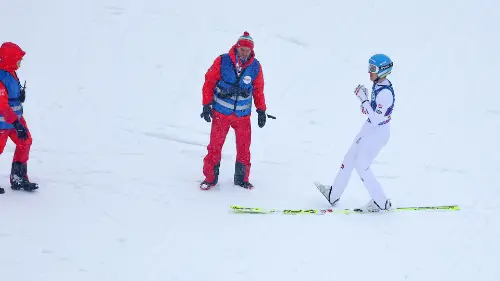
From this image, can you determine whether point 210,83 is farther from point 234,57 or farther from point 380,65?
point 380,65

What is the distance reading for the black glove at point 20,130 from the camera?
7.19m

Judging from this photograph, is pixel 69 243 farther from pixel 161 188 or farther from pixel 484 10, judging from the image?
pixel 484 10

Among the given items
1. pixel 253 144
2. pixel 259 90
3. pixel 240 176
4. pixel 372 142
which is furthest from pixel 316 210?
pixel 253 144

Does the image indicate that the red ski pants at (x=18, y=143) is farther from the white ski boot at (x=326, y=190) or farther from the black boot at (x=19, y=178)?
the white ski boot at (x=326, y=190)

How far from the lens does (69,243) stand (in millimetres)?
6445

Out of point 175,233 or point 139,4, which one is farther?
point 139,4

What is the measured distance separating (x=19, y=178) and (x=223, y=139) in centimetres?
267

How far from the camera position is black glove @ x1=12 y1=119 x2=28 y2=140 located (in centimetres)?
719

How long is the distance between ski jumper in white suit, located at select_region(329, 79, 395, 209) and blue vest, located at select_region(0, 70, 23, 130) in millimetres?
4127

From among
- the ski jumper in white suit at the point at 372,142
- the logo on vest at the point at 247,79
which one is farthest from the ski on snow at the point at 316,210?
the logo on vest at the point at 247,79

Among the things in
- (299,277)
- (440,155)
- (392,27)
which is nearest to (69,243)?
(299,277)

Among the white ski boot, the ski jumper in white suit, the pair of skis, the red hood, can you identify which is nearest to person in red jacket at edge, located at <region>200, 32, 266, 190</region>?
the pair of skis

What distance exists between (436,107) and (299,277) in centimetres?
635

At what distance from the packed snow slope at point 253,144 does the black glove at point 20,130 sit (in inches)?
30.9
